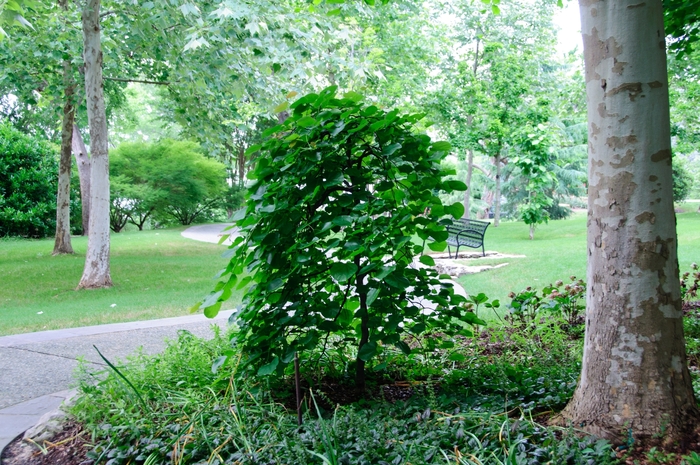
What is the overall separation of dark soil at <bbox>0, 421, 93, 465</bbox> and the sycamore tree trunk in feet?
6.89

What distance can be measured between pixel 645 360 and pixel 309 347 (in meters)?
1.36

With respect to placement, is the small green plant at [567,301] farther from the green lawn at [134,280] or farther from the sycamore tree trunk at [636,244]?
the green lawn at [134,280]

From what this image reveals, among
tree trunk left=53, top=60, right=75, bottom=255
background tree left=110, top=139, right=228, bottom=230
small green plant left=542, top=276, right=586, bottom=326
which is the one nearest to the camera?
small green plant left=542, top=276, right=586, bottom=326

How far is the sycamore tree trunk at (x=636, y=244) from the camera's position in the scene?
2045 mm

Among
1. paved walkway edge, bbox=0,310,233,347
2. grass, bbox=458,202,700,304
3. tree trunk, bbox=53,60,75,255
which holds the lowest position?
paved walkway edge, bbox=0,310,233,347

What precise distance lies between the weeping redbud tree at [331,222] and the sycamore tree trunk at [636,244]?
68 cm

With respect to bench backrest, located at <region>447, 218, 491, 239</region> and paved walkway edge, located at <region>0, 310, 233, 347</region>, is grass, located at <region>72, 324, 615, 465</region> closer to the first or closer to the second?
paved walkway edge, located at <region>0, 310, 233, 347</region>

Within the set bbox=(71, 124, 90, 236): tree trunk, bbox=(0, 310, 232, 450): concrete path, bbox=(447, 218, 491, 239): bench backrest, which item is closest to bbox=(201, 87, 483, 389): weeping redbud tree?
bbox=(0, 310, 232, 450): concrete path

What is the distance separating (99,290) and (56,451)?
7.05 metres

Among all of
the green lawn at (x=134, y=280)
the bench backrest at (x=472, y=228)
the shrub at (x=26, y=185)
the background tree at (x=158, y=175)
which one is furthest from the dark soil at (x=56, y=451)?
the background tree at (x=158, y=175)

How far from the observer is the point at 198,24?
8008mm

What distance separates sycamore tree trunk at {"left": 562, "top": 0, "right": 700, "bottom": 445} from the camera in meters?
2.04

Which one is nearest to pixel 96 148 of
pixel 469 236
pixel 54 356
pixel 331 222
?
pixel 54 356

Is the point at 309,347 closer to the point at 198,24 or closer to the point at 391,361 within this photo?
the point at 391,361
